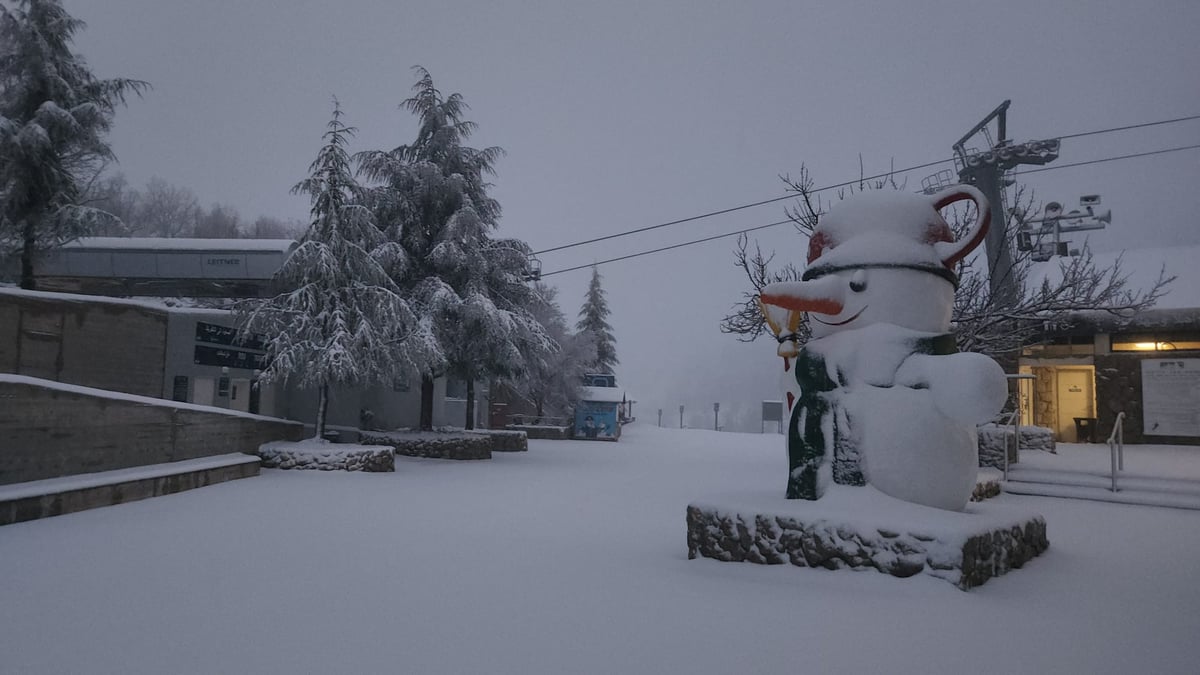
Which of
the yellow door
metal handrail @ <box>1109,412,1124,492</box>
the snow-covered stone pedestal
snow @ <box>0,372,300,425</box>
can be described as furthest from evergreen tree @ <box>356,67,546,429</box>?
the yellow door

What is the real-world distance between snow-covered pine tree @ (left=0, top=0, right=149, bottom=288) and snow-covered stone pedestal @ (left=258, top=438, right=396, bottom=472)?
6.11m

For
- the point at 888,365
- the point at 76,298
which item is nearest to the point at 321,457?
the point at 76,298

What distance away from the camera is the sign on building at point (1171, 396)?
58.2 ft

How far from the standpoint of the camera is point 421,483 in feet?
39.0

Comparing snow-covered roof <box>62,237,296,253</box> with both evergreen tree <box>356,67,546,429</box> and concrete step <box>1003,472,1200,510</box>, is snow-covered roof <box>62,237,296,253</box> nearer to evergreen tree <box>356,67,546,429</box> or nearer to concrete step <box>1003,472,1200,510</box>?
evergreen tree <box>356,67,546,429</box>

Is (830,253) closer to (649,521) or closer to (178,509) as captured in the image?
(649,521)

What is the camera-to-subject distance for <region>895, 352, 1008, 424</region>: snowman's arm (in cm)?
511

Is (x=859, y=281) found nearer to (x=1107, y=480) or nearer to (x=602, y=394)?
(x=1107, y=480)

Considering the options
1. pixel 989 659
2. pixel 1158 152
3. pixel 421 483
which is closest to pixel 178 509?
pixel 421 483

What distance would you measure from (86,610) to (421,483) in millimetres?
7614

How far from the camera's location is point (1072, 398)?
67.7ft

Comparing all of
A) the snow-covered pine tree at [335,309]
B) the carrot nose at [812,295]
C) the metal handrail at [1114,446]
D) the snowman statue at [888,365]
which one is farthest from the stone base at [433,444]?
the metal handrail at [1114,446]

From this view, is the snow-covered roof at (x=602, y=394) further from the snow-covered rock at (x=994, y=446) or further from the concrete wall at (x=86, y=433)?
the concrete wall at (x=86, y=433)

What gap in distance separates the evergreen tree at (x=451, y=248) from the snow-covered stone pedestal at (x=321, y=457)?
4.11m
